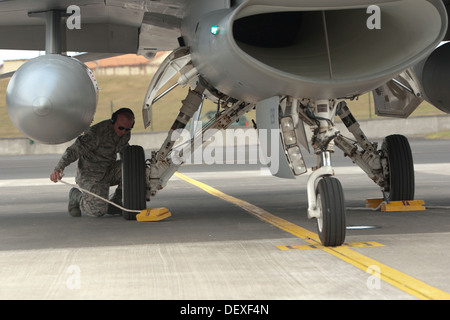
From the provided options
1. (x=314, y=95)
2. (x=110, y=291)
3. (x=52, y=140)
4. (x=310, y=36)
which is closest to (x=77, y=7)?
(x=52, y=140)

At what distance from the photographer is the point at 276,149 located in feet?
22.2

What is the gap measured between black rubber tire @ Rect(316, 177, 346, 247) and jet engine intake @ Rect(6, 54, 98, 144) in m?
2.59

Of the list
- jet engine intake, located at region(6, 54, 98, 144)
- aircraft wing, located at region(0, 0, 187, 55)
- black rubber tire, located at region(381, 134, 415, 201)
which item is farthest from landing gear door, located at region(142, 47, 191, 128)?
black rubber tire, located at region(381, 134, 415, 201)

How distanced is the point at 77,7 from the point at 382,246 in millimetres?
4531

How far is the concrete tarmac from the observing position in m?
4.83

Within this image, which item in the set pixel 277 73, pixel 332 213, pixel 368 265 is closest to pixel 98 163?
pixel 277 73

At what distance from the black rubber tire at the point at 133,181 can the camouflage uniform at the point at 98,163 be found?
90 centimetres

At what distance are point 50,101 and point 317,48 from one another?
8.42 ft

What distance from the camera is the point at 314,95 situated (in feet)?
21.9

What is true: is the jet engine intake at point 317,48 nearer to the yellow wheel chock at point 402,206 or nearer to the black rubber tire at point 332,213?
the black rubber tire at point 332,213

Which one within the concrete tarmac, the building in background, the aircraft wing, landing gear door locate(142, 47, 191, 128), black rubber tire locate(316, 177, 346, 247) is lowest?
the concrete tarmac

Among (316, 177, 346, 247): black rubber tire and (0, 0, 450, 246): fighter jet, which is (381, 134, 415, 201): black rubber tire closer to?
(0, 0, 450, 246): fighter jet

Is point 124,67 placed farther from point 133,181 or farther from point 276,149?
point 276,149
